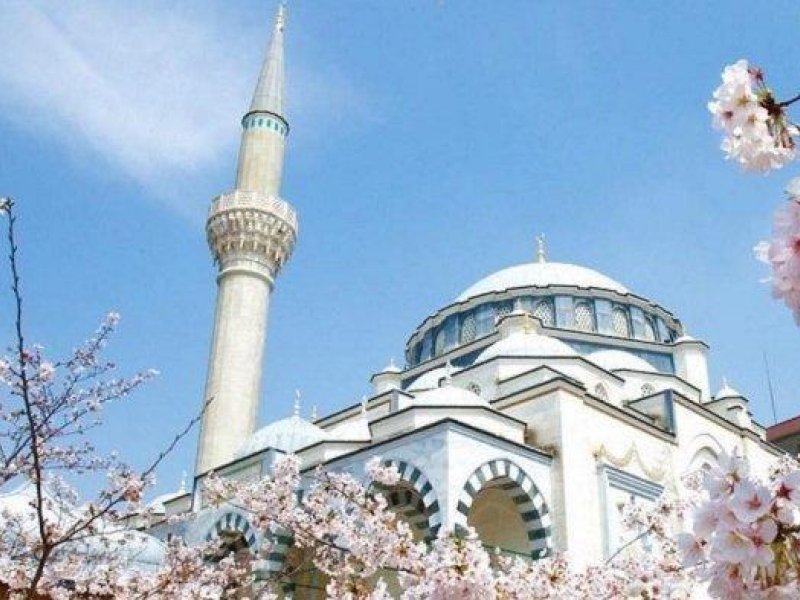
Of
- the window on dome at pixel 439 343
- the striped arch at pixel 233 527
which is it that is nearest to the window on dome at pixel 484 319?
the window on dome at pixel 439 343

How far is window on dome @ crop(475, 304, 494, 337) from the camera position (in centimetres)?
2519

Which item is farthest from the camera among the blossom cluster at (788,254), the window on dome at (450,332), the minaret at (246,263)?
the window on dome at (450,332)

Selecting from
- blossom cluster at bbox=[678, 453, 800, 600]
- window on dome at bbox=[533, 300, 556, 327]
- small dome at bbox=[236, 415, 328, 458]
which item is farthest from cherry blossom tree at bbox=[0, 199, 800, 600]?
window on dome at bbox=[533, 300, 556, 327]

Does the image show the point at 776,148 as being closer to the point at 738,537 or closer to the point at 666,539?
the point at 738,537

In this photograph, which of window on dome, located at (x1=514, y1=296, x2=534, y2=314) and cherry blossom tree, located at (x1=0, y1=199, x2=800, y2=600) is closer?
cherry blossom tree, located at (x1=0, y1=199, x2=800, y2=600)

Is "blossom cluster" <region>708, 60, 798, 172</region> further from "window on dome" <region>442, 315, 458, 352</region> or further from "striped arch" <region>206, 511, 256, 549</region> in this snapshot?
"window on dome" <region>442, 315, 458, 352</region>

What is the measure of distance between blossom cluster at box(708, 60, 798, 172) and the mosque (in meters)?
11.7

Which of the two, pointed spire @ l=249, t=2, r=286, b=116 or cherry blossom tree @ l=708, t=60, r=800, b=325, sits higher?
pointed spire @ l=249, t=2, r=286, b=116

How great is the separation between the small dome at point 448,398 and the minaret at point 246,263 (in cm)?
510

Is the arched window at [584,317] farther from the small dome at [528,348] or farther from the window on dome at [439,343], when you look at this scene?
the small dome at [528,348]

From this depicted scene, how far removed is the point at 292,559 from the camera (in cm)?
1680

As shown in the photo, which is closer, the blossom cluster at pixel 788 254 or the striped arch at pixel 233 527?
the blossom cluster at pixel 788 254

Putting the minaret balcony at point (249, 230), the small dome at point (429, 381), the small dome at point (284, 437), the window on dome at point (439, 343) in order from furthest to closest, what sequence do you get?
the window on dome at point (439, 343)
the minaret balcony at point (249, 230)
the small dome at point (429, 381)
the small dome at point (284, 437)

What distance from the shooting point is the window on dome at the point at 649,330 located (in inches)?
1003
